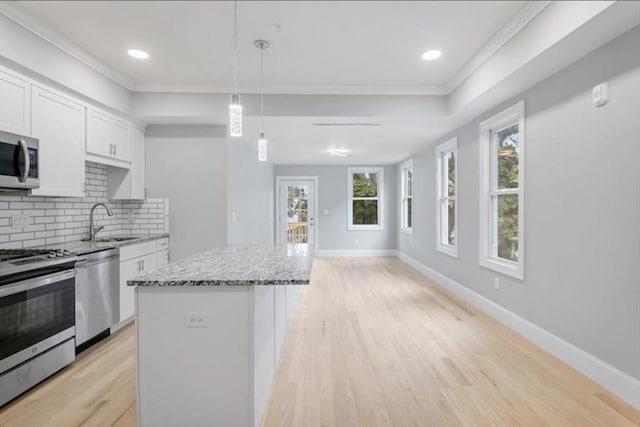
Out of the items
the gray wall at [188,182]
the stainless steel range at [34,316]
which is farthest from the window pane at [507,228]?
the stainless steel range at [34,316]

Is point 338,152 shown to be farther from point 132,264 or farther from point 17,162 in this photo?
point 17,162

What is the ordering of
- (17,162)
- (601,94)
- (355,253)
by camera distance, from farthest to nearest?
(355,253) < (17,162) < (601,94)

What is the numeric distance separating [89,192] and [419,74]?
12.3 feet

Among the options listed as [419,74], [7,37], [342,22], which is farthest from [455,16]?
[7,37]

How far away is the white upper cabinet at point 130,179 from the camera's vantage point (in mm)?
3908

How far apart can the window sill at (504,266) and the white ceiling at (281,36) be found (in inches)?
80.8

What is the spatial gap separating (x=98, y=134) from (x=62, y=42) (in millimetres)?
873

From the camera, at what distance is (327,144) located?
5852 millimetres

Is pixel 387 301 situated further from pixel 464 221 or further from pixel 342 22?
pixel 342 22

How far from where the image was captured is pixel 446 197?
5.23 metres

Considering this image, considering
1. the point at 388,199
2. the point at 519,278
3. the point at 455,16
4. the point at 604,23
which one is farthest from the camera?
A: the point at 388,199

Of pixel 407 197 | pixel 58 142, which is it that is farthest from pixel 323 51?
A: pixel 407 197

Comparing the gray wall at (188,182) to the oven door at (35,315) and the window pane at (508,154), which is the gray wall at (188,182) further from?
the window pane at (508,154)

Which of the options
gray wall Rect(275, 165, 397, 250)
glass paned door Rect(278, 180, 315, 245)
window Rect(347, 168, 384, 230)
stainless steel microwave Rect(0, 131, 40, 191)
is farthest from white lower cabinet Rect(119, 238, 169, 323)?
window Rect(347, 168, 384, 230)
